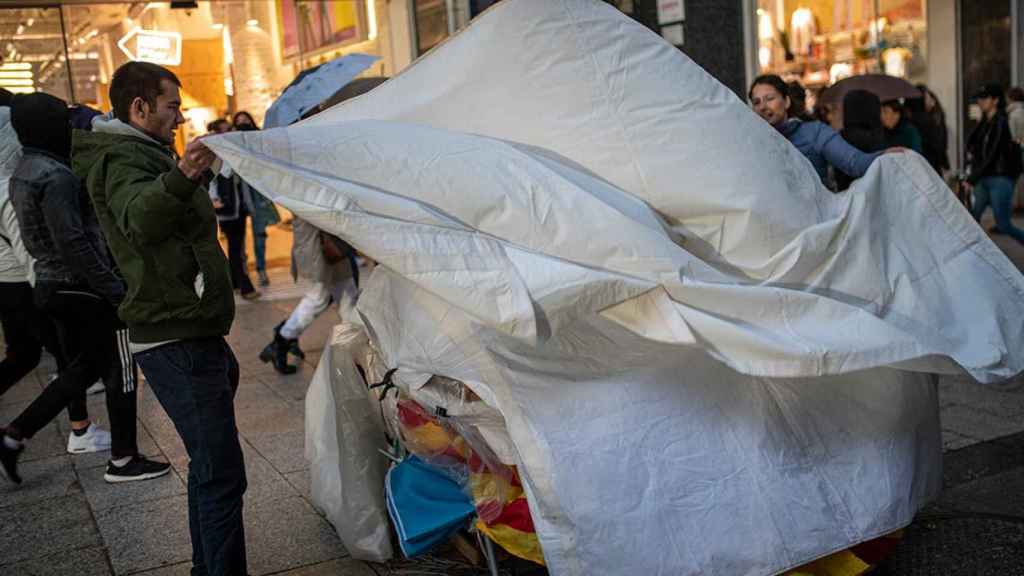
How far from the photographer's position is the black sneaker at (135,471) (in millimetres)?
5000

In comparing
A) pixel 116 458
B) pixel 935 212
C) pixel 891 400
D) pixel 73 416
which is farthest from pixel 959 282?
pixel 73 416

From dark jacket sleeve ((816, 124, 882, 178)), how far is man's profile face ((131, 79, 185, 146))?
279cm

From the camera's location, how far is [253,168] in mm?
3074

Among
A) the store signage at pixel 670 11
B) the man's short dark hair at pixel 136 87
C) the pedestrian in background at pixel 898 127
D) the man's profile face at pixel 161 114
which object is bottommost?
the pedestrian in background at pixel 898 127

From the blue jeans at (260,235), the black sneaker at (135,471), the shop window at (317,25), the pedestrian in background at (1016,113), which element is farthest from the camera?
the shop window at (317,25)

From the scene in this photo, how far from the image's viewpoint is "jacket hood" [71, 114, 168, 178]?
3270 mm

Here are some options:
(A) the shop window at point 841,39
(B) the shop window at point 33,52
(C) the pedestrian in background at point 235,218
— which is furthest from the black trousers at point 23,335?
(A) the shop window at point 841,39

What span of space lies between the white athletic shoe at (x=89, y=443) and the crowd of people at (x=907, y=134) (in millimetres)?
3834

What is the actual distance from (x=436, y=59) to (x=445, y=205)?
0.71 metres

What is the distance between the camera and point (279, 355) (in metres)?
7.17

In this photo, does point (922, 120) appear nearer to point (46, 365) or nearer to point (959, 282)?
point (959, 282)

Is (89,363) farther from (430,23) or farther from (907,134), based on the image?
(907,134)

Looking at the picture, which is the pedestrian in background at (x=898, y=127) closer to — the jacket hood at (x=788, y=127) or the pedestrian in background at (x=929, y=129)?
the pedestrian in background at (x=929, y=129)

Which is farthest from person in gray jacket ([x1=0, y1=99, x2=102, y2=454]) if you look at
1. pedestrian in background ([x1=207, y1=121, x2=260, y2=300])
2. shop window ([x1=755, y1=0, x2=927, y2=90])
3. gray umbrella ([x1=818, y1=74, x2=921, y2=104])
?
shop window ([x1=755, y1=0, x2=927, y2=90])
